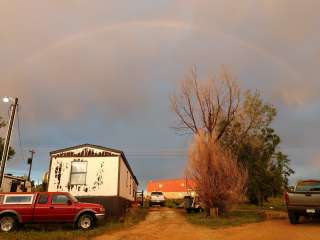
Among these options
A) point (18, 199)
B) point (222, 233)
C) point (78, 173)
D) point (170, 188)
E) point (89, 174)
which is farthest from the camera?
point (170, 188)

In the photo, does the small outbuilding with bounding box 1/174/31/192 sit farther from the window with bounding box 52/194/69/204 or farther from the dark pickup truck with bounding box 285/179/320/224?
the dark pickup truck with bounding box 285/179/320/224

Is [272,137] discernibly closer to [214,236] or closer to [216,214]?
[216,214]

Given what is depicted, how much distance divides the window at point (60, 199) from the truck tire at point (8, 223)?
190 cm

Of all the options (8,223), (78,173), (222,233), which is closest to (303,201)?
(222,233)

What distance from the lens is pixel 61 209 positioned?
691 inches

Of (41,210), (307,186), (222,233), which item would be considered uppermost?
(307,186)

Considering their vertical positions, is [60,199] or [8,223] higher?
[60,199]

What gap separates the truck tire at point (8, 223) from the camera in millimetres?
16859

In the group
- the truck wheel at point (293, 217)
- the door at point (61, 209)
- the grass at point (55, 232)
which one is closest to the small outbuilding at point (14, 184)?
the grass at point (55, 232)

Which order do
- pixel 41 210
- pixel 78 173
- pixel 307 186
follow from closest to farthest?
pixel 41 210
pixel 307 186
pixel 78 173

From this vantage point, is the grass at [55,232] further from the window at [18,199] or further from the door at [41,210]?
the window at [18,199]

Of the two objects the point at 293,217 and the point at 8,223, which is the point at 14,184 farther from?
the point at 293,217

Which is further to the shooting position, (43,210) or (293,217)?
(293,217)

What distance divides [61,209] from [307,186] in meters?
11.9
